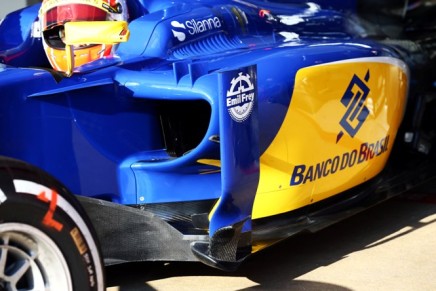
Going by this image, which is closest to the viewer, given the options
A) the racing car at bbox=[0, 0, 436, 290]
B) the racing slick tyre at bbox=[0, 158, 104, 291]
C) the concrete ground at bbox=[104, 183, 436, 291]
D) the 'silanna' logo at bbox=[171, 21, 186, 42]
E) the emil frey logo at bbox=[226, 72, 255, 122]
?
the racing slick tyre at bbox=[0, 158, 104, 291]

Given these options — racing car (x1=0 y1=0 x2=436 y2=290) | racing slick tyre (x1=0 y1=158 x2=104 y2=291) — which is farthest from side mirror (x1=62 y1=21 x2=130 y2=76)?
racing slick tyre (x1=0 y1=158 x2=104 y2=291)

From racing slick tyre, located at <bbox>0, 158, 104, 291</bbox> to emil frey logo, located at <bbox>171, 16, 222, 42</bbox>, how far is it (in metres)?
1.40

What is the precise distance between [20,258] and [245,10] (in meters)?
2.14

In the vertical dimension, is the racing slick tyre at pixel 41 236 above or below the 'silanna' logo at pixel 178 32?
below

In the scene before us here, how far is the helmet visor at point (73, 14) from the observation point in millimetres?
3945

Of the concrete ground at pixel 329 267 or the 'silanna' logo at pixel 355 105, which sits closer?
the concrete ground at pixel 329 267

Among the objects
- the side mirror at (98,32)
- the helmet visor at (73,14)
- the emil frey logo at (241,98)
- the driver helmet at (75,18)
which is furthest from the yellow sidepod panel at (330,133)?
the helmet visor at (73,14)

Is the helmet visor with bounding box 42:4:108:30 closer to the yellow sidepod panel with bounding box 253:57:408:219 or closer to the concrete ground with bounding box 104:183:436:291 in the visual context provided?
the yellow sidepod panel with bounding box 253:57:408:219

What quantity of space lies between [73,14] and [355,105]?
1.50m

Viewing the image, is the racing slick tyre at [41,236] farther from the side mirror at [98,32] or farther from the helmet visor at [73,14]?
the helmet visor at [73,14]

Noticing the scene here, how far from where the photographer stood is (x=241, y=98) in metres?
3.30

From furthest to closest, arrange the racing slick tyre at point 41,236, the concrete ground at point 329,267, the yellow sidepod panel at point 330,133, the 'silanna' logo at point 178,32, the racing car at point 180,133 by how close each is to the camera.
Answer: the 'silanna' logo at point 178,32, the concrete ground at point 329,267, the yellow sidepod panel at point 330,133, the racing car at point 180,133, the racing slick tyre at point 41,236

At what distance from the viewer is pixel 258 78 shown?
3.56 meters

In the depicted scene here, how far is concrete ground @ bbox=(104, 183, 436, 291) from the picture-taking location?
3.79 m
